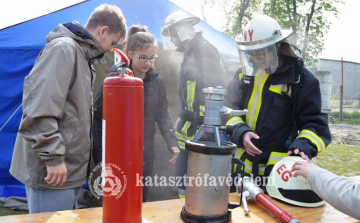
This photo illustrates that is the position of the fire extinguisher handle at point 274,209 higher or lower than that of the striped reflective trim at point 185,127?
lower

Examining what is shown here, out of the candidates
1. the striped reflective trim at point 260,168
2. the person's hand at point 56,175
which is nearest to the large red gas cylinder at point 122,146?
the person's hand at point 56,175

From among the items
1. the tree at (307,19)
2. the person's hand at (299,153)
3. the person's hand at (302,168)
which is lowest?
the person's hand at (302,168)

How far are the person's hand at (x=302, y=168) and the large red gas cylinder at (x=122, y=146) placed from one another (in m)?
0.81

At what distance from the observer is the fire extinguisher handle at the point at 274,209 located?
1.35 m

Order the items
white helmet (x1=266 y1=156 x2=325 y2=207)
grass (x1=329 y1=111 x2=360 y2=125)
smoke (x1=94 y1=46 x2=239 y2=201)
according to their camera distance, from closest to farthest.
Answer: white helmet (x1=266 y1=156 x2=325 y2=207) → smoke (x1=94 y1=46 x2=239 y2=201) → grass (x1=329 y1=111 x2=360 y2=125)

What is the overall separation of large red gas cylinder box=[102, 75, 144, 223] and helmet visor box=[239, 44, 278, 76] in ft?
3.42

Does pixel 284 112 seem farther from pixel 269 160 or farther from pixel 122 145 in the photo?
pixel 122 145

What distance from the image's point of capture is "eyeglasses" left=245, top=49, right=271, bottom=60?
6.27ft

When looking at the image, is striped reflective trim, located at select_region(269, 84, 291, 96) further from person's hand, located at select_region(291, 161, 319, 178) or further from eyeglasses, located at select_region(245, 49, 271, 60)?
person's hand, located at select_region(291, 161, 319, 178)

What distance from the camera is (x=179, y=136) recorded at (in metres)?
3.41

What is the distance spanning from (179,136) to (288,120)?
162cm

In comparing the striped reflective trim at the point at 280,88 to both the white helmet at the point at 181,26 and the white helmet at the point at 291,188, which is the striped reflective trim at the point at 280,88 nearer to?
the white helmet at the point at 291,188

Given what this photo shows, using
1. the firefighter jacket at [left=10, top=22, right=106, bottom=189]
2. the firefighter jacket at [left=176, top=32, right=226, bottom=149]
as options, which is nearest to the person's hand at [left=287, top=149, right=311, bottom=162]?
the firefighter jacket at [left=10, top=22, right=106, bottom=189]

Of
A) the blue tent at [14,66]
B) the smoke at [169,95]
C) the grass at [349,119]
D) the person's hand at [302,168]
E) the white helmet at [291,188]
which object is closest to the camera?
the person's hand at [302,168]
